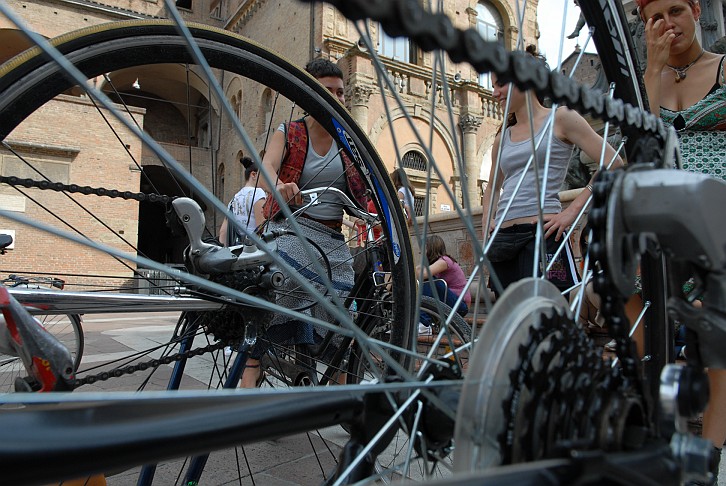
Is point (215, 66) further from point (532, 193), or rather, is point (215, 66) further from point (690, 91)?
point (690, 91)

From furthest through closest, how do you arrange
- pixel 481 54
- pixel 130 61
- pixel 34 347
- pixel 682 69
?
1. pixel 682 69
2. pixel 130 61
3. pixel 34 347
4. pixel 481 54

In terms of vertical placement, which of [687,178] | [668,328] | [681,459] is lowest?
[681,459]

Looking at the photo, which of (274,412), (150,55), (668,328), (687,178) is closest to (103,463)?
(274,412)

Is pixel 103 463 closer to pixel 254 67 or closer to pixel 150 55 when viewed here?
pixel 150 55

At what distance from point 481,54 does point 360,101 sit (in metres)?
15.9

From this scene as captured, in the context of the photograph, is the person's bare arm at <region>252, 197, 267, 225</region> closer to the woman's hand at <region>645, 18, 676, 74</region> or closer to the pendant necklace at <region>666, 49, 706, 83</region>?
the woman's hand at <region>645, 18, 676, 74</region>

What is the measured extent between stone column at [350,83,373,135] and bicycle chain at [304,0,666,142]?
50.0 ft

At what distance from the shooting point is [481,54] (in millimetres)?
654

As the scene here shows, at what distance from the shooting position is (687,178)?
758mm

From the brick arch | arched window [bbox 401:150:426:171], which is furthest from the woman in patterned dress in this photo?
the brick arch

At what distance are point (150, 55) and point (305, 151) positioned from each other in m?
1.15

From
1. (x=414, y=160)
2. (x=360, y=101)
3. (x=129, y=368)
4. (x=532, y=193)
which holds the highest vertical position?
(x=360, y=101)

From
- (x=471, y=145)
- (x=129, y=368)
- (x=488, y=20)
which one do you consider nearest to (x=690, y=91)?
(x=129, y=368)

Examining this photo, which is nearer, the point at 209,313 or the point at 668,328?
the point at 668,328
